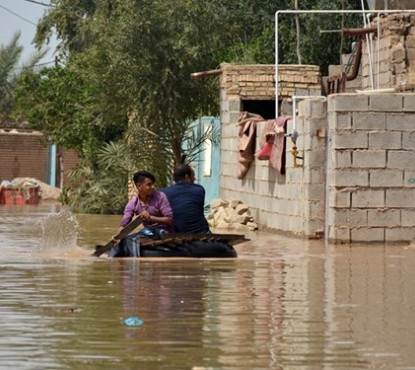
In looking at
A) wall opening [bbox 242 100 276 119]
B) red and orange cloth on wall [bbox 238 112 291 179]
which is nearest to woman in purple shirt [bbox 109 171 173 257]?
red and orange cloth on wall [bbox 238 112 291 179]

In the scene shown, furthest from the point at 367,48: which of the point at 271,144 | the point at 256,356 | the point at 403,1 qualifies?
the point at 256,356

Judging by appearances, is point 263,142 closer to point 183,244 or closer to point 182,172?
point 182,172

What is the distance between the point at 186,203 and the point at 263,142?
749cm

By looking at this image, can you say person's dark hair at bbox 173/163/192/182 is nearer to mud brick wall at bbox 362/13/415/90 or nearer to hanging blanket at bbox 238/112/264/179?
mud brick wall at bbox 362/13/415/90

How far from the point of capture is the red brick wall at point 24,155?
54.9 meters

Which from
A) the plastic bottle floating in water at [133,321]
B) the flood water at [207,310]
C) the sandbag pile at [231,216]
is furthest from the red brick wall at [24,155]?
the plastic bottle floating in water at [133,321]

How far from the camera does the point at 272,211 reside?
24.4m

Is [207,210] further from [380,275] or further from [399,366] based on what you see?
[399,366]

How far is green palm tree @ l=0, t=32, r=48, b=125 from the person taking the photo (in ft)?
198

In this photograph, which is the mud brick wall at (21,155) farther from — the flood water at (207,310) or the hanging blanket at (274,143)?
the flood water at (207,310)

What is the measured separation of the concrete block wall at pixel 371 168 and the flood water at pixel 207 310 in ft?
4.84

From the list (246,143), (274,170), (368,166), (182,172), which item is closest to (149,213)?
(182,172)

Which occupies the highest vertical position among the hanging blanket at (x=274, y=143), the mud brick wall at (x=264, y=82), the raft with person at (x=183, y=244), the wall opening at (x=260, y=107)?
the mud brick wall at (x=264, y=82)

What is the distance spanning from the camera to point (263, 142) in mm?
24766
